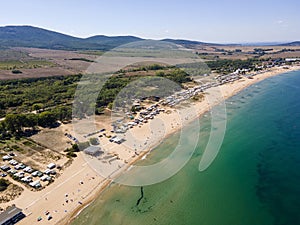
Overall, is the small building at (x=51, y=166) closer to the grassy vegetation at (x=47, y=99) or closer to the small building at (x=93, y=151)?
the small building at (x=93, y=151)

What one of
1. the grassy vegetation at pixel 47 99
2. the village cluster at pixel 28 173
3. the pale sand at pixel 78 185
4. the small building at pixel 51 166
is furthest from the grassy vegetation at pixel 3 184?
the grassy vegetation at pixel 47 99

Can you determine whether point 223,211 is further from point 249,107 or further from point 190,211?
point 249,107

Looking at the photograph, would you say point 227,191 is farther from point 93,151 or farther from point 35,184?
point 35,184

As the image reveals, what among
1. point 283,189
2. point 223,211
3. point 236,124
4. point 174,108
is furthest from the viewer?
point 174,108

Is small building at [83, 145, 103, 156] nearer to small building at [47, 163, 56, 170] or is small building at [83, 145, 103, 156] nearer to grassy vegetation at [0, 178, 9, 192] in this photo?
small building at [47, 163, 56, 170]

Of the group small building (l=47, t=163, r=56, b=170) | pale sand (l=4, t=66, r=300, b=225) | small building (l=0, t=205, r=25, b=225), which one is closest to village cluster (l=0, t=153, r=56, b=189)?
small building (l=47, t=163, r=56, b=170)

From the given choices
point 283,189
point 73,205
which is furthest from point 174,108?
point 73,205
